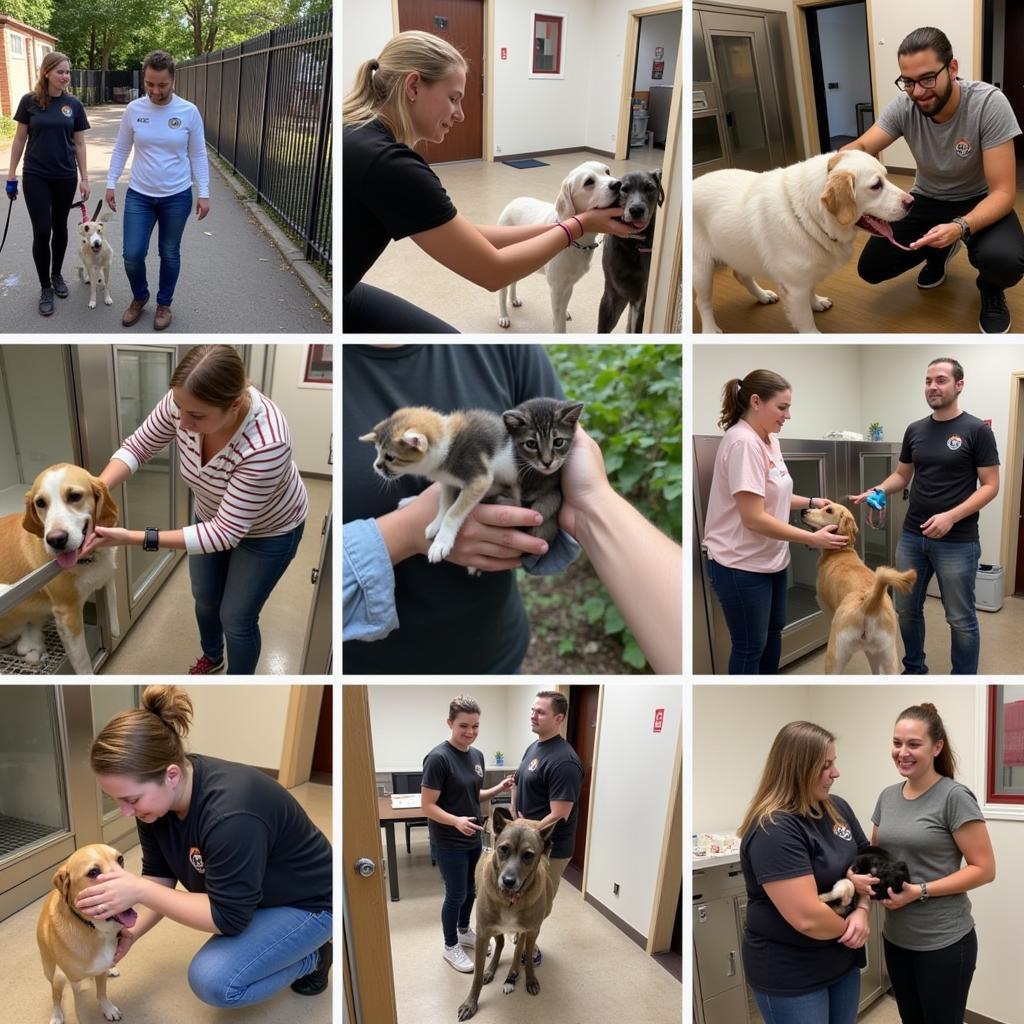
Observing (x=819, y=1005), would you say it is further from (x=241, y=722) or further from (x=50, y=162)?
(x=50, y=162)

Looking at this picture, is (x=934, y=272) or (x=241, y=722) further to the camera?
(x=241, y=722)

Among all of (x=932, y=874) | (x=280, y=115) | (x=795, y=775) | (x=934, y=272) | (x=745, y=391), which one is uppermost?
(x=280, y=115)

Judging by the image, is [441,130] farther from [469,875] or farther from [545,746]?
[469,875]

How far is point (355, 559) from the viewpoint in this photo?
200 cm

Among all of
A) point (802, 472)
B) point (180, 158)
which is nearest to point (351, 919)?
point (802, 472)

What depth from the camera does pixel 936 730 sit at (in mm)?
2369

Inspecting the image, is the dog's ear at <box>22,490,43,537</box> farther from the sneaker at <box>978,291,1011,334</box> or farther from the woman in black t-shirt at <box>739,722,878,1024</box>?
the sneaker at <box>978,291,1011,334</box>

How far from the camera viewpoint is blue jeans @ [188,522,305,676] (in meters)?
2.37

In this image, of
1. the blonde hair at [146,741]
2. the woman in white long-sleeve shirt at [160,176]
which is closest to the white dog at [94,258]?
the woman in white long-sleeve shirt at [160,176]

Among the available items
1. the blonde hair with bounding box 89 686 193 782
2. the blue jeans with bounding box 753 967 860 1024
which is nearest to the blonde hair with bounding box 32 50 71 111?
the blonde hair with bounding box 89 686 193 782

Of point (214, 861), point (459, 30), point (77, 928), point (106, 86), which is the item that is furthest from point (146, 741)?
point (106, 86)

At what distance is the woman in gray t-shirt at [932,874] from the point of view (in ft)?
7.56

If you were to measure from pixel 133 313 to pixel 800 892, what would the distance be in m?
2.78

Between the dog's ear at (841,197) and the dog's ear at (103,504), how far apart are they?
2.21 metres
